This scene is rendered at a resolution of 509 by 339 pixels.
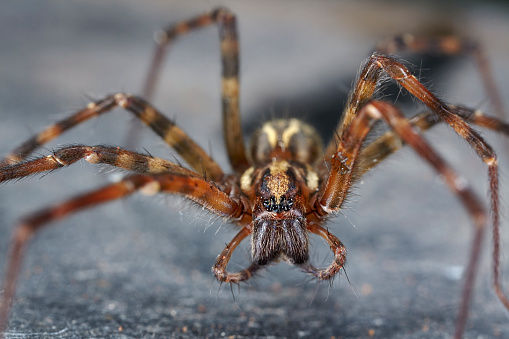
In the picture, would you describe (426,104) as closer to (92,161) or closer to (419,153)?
(419,153)

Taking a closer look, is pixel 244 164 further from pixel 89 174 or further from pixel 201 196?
pixel 89 174

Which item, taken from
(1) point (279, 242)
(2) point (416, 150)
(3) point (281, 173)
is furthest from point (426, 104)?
(1) point (279, 242)

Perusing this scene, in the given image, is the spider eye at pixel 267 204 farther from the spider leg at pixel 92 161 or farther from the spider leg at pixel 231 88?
the spider leg at pixel 231 88

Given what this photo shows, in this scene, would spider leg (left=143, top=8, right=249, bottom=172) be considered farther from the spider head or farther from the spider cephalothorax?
the spider head

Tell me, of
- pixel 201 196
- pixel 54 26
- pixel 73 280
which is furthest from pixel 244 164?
pixel 54 26

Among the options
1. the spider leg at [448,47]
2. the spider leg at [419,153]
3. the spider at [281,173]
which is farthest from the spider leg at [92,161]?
the spider leg at [448,47]

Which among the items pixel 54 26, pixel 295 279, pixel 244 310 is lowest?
pixel 244 310

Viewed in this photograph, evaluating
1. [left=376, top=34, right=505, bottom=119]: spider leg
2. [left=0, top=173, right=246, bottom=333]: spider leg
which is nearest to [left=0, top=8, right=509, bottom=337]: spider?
[left=0, top=173, right=246, bottom=333]: spider leg
